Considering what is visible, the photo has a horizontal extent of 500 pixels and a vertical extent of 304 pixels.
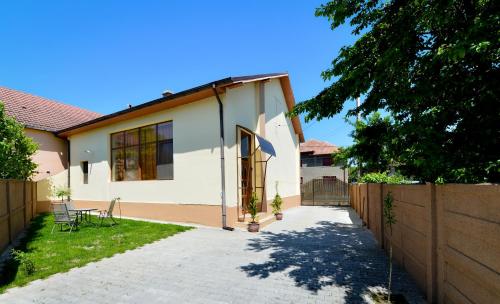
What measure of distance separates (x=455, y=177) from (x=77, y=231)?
11.4 meters

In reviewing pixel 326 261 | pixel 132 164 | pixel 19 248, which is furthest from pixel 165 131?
pixel 326 261

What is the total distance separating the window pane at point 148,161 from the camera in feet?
44.5

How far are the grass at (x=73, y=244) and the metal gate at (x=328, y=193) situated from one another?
15.9 meters

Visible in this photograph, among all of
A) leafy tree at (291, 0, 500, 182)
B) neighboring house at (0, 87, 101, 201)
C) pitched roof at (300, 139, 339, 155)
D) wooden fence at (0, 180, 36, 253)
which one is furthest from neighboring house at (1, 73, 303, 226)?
pitched roof at (300, 139, 339, 155)

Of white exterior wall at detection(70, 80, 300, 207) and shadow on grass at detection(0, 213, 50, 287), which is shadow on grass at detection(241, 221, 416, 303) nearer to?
white exterior wall at detection(70, 80, 300, 207)

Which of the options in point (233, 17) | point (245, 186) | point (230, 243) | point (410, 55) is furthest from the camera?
point (245, 186)

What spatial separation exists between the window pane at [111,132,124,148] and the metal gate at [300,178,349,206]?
15.4 m

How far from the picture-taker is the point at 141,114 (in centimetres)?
1366

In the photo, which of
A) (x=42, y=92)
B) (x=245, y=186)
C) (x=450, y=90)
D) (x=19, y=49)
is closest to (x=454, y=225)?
(x=450, y=90)

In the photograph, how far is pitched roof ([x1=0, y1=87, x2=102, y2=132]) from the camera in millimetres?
16725

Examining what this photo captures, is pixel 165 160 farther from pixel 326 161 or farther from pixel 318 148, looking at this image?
pixel 318 148

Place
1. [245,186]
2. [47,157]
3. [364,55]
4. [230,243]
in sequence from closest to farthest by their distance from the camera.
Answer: [364,55]
[230,243]
[245,186]
[47,157]

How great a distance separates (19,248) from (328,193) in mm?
21023

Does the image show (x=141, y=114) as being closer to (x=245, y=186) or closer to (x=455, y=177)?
(x=245, y=186)
